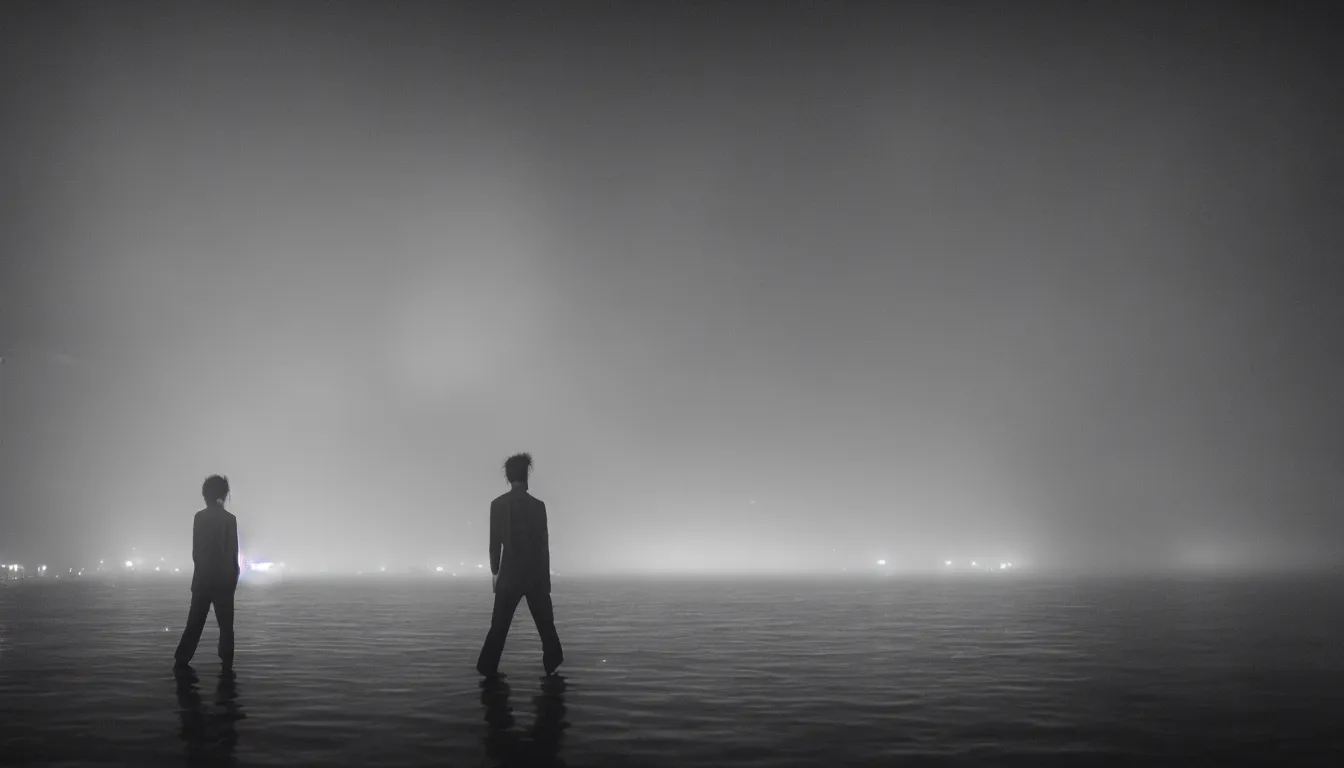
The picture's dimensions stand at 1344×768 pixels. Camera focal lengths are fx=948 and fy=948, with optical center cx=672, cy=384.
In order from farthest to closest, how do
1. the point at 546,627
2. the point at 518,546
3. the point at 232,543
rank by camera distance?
1. the point at 232,543
2. the point at 546,627
3. the point at 518,546

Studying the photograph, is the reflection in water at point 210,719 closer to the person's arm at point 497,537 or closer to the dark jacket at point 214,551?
the dark jacket at point 214,551

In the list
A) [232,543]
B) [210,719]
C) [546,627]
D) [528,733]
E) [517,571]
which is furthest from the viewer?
[232,543]

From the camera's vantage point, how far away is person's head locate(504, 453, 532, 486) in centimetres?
1370

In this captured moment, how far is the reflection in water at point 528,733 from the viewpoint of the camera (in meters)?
7.87

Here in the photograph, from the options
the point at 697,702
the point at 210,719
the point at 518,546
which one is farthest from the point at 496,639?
the point at 210,719

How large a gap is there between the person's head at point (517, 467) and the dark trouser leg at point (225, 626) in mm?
4465

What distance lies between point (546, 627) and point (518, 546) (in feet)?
4.05

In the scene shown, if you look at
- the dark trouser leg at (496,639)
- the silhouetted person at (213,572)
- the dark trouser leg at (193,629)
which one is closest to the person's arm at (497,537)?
the dark trouser leg at (496,639)

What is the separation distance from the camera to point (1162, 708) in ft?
35.5

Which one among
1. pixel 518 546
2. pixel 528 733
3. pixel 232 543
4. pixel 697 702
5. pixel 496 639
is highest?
pixel 232 543

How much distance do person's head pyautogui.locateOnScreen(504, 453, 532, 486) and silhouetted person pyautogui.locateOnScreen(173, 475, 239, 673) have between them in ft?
13.6

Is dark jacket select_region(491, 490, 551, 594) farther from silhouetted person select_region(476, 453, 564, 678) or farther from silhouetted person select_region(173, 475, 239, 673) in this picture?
silhouetted person select_region(173, 475, 239, 673)

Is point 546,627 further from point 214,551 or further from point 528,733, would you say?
point 214,551

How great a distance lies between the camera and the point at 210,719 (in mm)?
9820
